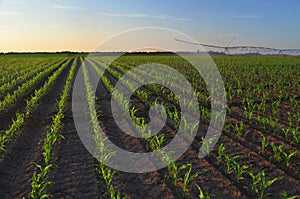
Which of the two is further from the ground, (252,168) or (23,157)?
(252,168)

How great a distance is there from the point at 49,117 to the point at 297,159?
6431 millimetres

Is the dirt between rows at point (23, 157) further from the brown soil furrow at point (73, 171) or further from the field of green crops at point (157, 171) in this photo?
the brown soil furrow at point (73, 171)

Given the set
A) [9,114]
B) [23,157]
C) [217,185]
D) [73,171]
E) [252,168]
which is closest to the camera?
[217,185]

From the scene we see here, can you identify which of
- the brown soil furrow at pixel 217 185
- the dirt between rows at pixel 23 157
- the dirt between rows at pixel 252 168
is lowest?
the dirt between rows at pixel 23 157

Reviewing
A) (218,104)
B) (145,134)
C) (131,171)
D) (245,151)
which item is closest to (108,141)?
(145,134)

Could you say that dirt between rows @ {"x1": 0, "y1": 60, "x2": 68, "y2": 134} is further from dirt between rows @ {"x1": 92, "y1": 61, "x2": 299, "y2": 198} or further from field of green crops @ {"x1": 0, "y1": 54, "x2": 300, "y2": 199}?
dirt between rows @ {"x1": 92, "y1": 61, "x2": 299, "y2": 198}

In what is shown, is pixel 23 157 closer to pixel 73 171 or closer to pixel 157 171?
pixel 73 171

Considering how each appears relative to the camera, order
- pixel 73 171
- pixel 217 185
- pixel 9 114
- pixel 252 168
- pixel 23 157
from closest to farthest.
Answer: pixel 217 185 < pixel 252 168 < pixel 73 171 < pixel 23 157 < pixel 9 114

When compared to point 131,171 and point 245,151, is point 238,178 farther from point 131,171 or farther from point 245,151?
point 131,171

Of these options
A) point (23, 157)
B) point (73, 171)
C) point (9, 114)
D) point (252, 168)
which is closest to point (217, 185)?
point (252, 168)

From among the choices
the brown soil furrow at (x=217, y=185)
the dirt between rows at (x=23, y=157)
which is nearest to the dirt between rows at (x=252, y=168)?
the brown soil furrow at (x=217, y=185)

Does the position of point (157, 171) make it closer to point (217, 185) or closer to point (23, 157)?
point (217, 185)

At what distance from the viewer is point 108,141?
615 centimetres

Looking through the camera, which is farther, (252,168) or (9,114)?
(9,114)
